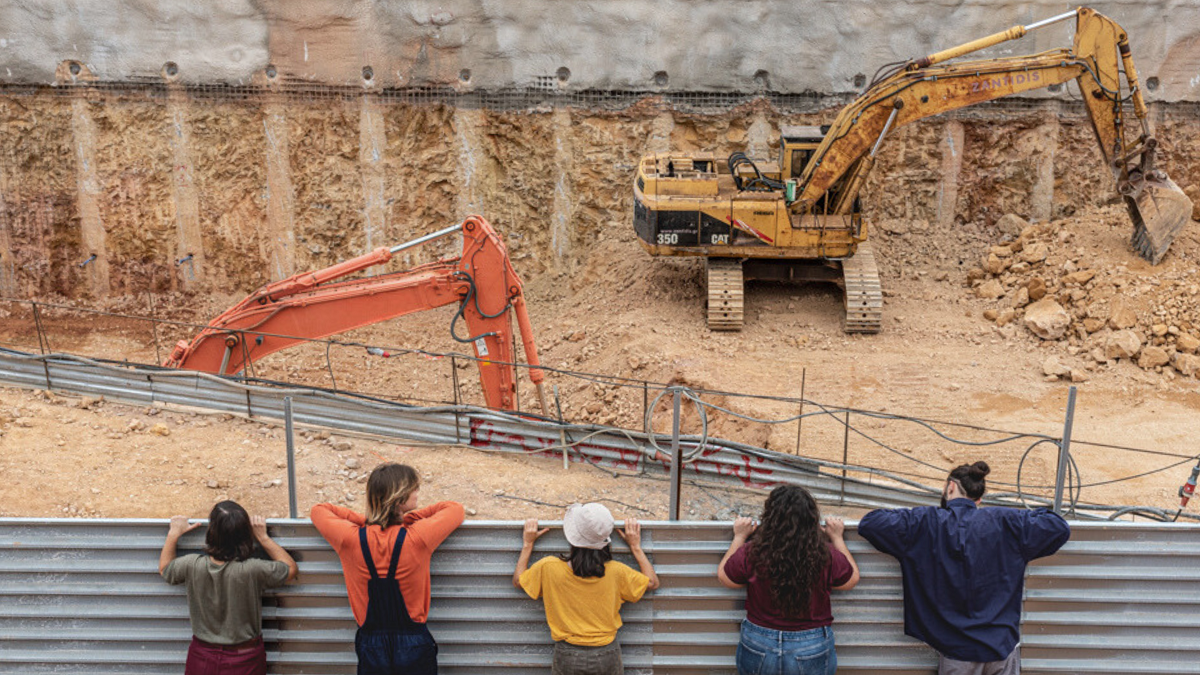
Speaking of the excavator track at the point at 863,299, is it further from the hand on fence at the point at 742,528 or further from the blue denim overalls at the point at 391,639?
the blue denim overalls at the point at 391,639

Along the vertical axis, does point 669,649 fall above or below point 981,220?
below

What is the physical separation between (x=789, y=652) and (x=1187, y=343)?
11.8 meters

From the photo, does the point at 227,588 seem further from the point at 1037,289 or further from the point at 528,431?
the point at 1037,289

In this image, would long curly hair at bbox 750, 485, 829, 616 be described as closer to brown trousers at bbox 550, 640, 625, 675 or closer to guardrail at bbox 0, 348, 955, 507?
brown trousers at bbox 550, 640, 625, 675

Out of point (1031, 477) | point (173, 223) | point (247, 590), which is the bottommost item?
point (1031, 477)

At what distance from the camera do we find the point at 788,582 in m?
5.35

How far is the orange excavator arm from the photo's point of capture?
Result: 37.6 feet

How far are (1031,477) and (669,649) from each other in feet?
25.4

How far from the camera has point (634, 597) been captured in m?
5.66

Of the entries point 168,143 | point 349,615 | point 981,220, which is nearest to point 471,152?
point 168,143

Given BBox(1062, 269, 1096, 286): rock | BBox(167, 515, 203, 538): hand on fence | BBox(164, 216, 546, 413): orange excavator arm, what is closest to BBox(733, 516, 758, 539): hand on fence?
BBox(167, 515, 203, 538): hand on fence

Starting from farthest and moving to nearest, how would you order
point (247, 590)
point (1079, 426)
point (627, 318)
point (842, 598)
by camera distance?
point (627, 318) → point (1079, 426) → point (842, 598) → point (247, 590)

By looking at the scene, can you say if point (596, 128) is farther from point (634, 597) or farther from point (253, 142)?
point (634, 597)

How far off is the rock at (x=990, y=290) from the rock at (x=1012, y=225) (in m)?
1.72
